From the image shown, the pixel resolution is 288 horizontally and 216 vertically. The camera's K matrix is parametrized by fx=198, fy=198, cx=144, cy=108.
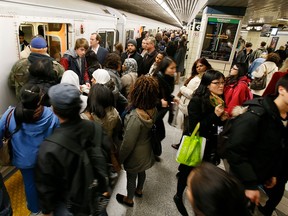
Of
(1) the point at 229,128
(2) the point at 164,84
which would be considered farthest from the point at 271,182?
(2) the point at 164,84

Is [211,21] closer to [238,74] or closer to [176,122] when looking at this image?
[238,74]

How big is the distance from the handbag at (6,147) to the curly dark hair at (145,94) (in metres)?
1.07

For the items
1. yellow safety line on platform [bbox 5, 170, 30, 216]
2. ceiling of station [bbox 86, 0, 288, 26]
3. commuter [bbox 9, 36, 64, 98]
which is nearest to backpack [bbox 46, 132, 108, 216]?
yellow safety line on platform [bbox 5, 170, 30, 216]

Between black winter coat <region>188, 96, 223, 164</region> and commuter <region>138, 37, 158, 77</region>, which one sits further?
commuter <region>138, 37, 158, 77</region>

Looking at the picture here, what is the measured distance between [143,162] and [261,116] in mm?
1215

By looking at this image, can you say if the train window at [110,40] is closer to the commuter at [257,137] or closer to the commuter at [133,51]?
the commuter at [133,51]

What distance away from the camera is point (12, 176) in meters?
2.71

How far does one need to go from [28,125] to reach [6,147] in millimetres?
274

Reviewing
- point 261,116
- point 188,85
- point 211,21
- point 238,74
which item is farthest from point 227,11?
point 261,116

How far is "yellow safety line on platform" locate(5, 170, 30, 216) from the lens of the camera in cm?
225

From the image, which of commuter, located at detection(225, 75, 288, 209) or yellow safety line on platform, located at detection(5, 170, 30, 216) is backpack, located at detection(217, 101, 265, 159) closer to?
commuter, located at detection(225, 75, 288, 209)

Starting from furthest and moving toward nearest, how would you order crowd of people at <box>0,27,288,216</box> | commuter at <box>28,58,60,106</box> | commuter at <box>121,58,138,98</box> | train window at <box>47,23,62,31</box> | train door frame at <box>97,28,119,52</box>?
train door frame at <box>97,28,119,52</box>, train window at <box>47,23,62,31</box>, commuter at <box>121,58,138,98</box>, commuter at <box>28,58,60,106</box>, crowd of people at <box>0,27,288,216</box>

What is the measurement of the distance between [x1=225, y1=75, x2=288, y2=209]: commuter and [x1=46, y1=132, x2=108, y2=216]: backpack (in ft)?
3.47

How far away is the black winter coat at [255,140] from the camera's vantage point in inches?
58.1
